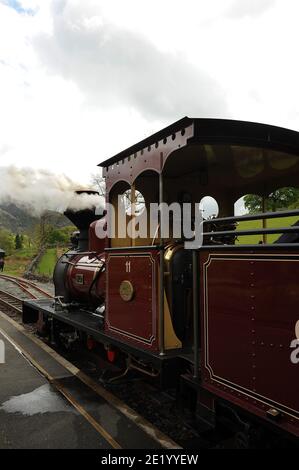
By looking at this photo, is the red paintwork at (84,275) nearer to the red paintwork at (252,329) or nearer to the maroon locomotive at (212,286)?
the maroon locomotive at (212,286)

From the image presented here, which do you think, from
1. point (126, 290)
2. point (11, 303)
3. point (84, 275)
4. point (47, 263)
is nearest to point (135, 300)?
point (126, 290)

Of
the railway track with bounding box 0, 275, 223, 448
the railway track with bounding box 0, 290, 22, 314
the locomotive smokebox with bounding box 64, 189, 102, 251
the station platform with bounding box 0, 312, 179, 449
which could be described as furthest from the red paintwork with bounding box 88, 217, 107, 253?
the railway track with bounding box 0, 290, 22, 314

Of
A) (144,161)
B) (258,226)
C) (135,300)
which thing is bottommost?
(135,300)

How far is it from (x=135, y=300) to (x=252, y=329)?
1.90 meters

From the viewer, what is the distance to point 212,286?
11.1 feet

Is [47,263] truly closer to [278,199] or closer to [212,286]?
[278,199]

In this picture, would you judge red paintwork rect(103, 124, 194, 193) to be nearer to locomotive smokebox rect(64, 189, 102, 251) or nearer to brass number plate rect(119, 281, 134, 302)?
brass number plate rect(119, 281, 134, 302)

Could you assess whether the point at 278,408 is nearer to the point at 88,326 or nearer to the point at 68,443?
the point at 68,443

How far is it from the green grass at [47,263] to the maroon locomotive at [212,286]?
74.5ft

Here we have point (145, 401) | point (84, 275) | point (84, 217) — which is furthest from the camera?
point (84, 217)

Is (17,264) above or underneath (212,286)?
underneath

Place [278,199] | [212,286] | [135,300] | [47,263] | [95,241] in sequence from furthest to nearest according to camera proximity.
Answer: [47,263], [95,241], [278,199], [135,300], [212,286]
